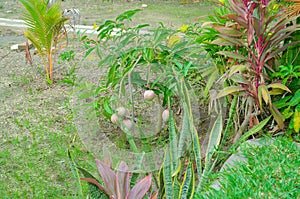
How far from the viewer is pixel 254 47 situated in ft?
9.51

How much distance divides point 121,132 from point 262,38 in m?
1.11

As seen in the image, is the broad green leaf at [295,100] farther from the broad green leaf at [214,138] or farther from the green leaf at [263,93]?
the broad green leaf at [214,138]

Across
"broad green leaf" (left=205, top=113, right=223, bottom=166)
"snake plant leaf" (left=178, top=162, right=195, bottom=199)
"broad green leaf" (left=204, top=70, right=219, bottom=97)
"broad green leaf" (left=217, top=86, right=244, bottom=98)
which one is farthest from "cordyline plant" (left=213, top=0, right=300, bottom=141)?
"snake plant leaf" (left=178, top=162, right=195, bottom=199)

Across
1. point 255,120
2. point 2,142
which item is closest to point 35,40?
point 2,142

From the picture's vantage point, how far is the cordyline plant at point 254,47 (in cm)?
276

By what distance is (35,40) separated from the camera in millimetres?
4672

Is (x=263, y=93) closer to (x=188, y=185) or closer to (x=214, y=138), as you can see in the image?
(x=214, y=138)

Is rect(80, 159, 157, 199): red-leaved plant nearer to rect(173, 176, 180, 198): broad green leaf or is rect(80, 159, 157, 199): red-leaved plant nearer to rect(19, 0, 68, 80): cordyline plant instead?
rect(173, 176, 180, 198): broad green leaf

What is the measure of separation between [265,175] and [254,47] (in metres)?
0.89

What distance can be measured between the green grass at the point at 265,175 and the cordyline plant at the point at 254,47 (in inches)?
12.0

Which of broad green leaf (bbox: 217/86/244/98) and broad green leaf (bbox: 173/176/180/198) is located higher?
broad green leaf (bbox: 217/86/244/98)

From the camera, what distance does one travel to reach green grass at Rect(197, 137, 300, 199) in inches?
86.1

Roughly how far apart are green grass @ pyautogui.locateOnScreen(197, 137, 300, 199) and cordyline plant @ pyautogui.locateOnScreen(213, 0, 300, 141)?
305mm

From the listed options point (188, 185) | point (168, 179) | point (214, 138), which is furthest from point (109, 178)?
point (214, 138)
